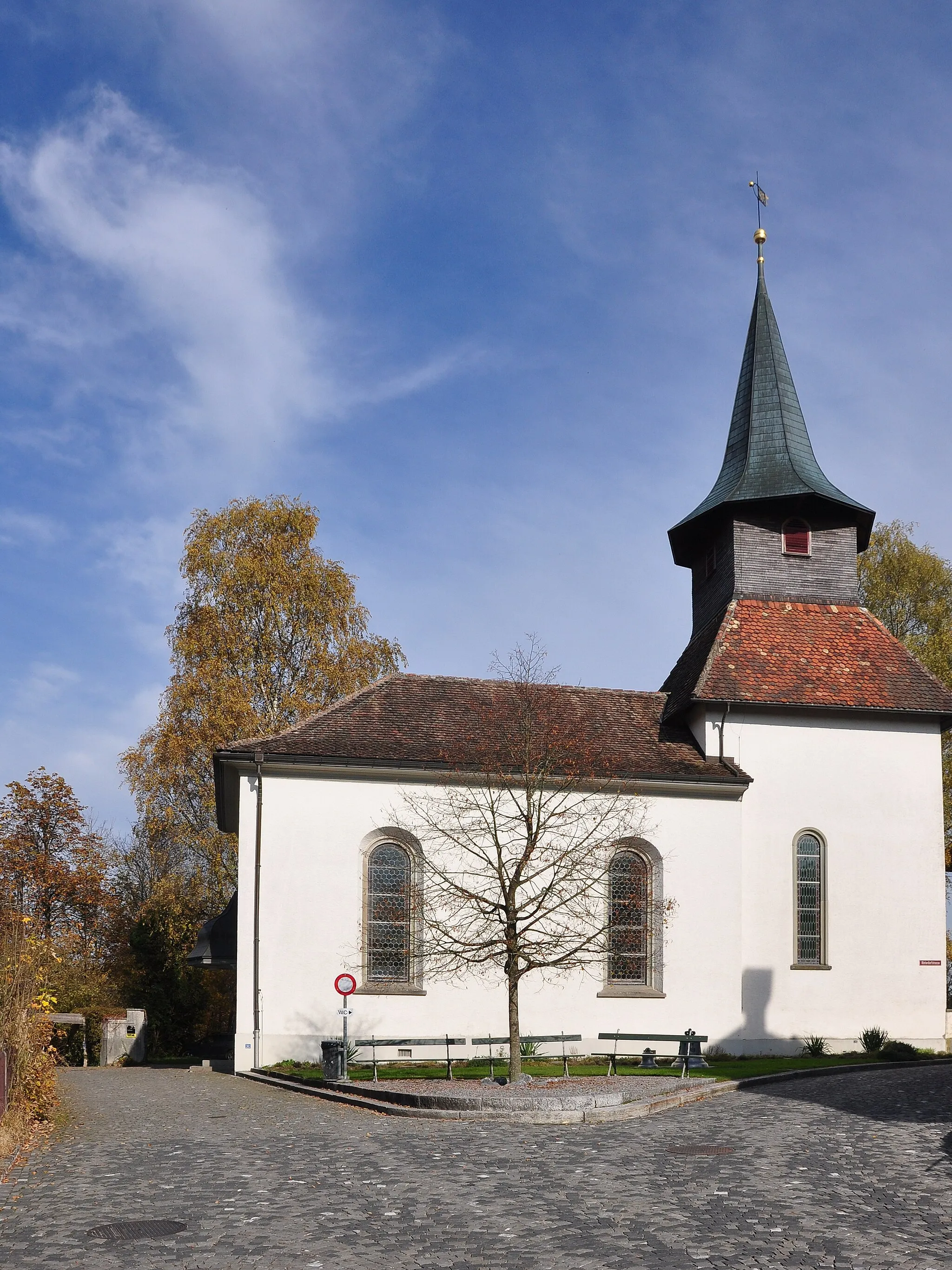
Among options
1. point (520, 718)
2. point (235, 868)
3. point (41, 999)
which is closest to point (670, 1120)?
point (41, 999)

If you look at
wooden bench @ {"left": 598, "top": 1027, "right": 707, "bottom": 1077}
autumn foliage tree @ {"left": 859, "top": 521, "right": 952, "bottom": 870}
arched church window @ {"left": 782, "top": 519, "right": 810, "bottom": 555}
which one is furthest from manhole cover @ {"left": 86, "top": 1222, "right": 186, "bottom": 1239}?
autumn foliage tree @ {"left": 859, "top": 521, "right": 952, "bottom": 870}

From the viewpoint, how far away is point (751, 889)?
26.1m

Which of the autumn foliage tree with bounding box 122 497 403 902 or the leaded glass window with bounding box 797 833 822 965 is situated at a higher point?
the autumn foliage tree with bounding box 122 497 403 902

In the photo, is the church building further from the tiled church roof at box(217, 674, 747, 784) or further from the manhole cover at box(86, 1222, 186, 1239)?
the manhole cover at box(86, 1222, 186, 1239)

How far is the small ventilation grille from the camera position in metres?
11.6

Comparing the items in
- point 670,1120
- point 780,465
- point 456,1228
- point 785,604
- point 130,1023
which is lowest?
point 130,1023

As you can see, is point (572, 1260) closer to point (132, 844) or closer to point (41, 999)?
point (41, 999)

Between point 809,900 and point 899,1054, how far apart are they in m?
3.63

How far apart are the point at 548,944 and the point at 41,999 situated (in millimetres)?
8229

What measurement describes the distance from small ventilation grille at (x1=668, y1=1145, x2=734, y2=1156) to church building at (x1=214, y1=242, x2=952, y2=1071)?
1110 centimetres

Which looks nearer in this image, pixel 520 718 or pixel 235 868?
pixel 520 718

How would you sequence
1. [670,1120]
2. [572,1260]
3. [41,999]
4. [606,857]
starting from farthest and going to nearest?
[606,857], [41,999], [670,1120], [572,1260]

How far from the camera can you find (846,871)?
86.9ft

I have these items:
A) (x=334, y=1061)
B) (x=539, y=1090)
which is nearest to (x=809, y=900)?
(x=539, y=1090)
